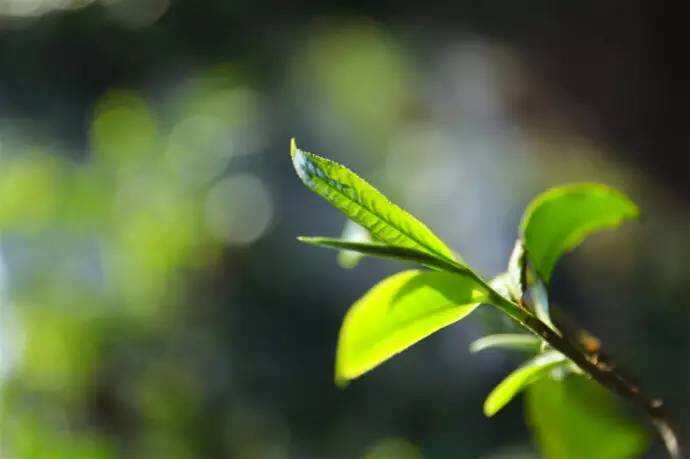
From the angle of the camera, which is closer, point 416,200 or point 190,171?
point 190,171

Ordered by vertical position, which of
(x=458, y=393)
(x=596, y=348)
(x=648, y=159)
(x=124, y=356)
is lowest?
(x=458, y=393)

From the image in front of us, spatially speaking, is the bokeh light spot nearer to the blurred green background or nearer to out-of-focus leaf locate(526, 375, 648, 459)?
the blurred green background

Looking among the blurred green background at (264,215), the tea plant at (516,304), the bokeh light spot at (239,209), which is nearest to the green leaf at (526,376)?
the tea plant at (516,304)

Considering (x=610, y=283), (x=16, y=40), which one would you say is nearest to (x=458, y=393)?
(x=610, y=283)

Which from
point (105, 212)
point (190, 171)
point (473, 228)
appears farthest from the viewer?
point (473, 228)

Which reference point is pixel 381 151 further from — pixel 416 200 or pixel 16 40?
pixel 16 40

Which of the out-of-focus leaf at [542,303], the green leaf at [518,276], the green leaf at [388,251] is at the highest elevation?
the green leaf at [388,251]

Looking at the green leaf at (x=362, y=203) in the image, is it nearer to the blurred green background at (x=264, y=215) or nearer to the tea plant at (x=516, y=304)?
the tea plant at (x=516, y=304)

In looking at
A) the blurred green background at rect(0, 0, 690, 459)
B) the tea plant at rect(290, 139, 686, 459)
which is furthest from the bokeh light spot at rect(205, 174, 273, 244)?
the tea plant at rect(290, 139, 686, 459)
